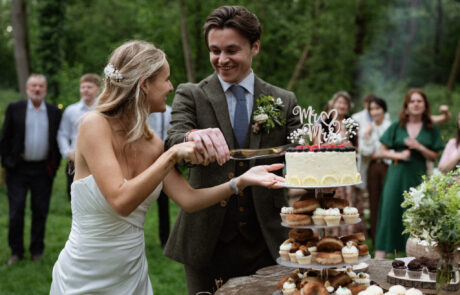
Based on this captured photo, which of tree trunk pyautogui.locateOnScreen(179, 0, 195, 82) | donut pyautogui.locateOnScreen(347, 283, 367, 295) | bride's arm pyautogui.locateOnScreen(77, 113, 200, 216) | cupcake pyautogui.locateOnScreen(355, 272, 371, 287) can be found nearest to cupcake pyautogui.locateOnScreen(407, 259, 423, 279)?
cupcake pyautogui.locateOnScreen(355, 272, 371, 287)

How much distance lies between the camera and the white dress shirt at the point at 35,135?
7645 millimetres

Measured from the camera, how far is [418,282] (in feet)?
9.96

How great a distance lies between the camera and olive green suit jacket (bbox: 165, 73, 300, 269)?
3.27m

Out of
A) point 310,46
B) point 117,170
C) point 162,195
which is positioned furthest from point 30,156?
point 310,46

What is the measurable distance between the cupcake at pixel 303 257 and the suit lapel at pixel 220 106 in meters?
0.77

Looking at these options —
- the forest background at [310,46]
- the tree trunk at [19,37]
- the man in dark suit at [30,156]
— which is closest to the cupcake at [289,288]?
the man in dark suit at [30,156]

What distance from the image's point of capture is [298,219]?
2818mm

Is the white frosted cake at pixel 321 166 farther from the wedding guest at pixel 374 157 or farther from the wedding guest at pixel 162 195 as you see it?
the wedding guest at pixel 374 157

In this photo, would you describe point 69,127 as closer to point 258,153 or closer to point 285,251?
point 258,153

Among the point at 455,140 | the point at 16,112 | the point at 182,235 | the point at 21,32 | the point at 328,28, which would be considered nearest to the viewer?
the point at 182,235

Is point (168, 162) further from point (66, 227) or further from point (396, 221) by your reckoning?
point (66, 227)

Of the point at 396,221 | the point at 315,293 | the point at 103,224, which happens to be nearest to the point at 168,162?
the point at 103,224

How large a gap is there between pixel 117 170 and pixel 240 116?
92cm

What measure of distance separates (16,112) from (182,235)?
16.8ft
